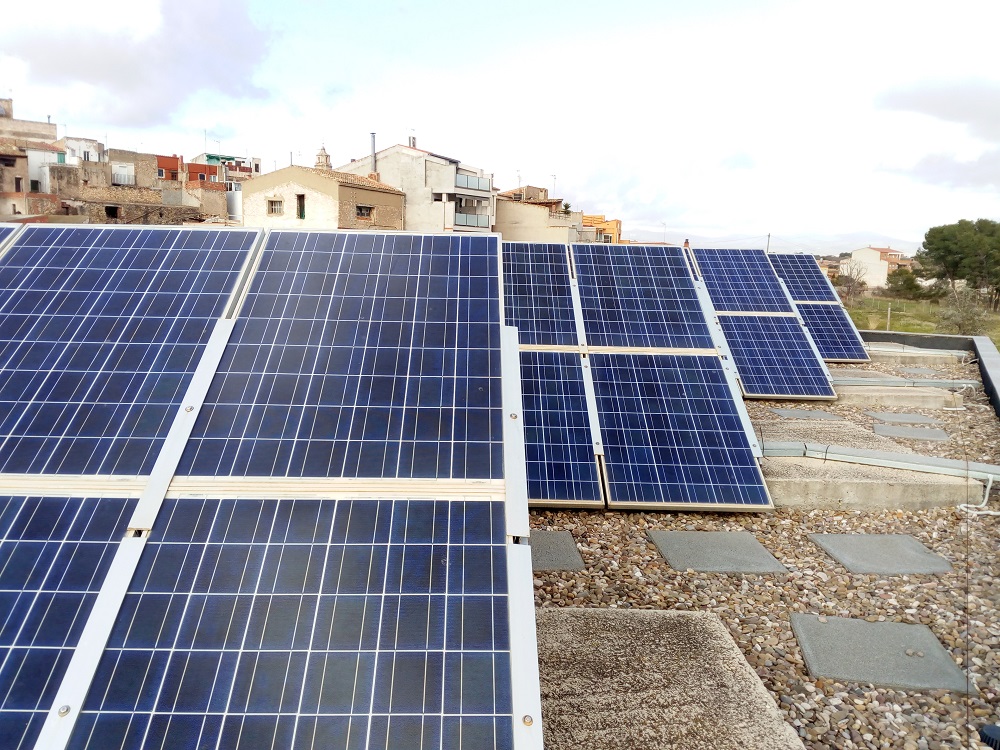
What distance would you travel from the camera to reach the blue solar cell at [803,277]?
2509 centimetres

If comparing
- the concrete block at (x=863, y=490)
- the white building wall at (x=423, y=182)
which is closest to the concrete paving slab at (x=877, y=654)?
the concrete block at (x=863, y=490)

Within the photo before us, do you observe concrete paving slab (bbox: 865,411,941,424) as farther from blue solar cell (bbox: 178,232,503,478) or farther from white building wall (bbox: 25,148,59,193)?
white building wall (bbox: 25,148,59,193)

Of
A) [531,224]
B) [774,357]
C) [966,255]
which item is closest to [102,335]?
[774,357]

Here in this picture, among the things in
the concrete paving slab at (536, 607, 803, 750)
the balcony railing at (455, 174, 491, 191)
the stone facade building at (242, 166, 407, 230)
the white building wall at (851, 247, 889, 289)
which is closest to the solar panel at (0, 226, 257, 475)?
the concrete paving slab at (536, 607, 803, 750)

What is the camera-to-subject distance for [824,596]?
30.5 feet

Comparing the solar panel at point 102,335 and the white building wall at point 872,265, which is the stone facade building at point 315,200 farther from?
the white building wall at point 872,265

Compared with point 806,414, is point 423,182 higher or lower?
higher

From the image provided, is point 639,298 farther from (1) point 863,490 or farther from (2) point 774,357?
(2) point 774,357

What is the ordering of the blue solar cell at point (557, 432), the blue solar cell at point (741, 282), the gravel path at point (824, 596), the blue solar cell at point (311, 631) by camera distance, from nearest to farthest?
the blue solar cell at point (311, 631)
the gravel path at point (824, 596)
the blue solar cell at point (557, 432)
the blue solar cell at point (741, 282)

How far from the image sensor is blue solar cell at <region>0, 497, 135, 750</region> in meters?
4.34

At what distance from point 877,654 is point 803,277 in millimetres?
20570

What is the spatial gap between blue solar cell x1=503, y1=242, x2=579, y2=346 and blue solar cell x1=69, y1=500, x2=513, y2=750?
813cm

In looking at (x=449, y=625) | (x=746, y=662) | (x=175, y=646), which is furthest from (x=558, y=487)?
(x=175, y=646)

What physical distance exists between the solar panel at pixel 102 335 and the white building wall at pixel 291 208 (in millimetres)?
35881
